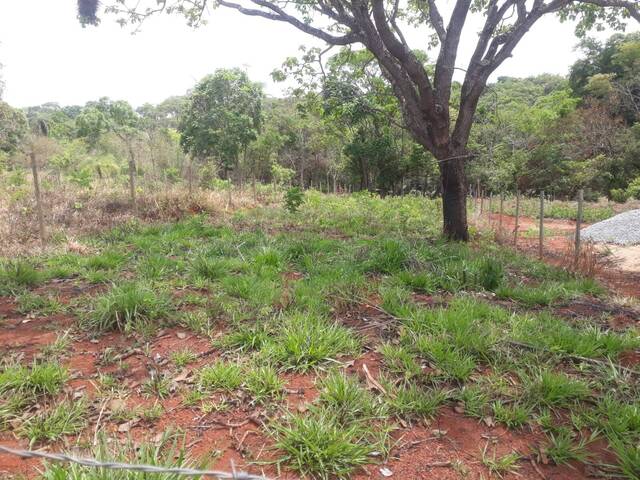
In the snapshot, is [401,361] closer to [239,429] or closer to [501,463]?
[501,463]

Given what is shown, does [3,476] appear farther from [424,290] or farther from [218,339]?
[424,290]

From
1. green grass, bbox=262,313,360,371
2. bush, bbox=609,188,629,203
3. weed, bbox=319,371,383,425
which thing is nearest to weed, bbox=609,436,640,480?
weed, bbox=319,371,383,425

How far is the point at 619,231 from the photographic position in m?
10.6

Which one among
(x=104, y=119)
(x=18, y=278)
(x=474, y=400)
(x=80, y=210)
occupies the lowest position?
(x=474, y=400)

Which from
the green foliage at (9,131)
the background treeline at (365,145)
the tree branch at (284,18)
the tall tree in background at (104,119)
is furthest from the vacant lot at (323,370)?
the tall tree in background at (104,119)

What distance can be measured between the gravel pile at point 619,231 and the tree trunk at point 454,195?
446cm

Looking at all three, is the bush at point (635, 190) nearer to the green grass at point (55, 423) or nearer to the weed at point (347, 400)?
the weed at point (347, 400)

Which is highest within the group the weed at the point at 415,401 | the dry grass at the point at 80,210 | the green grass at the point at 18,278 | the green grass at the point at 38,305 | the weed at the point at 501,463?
the dry grass at the point at 80,210

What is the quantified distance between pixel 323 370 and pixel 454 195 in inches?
216

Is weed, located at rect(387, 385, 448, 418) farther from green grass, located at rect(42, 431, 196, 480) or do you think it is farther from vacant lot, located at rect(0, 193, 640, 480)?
green grass, located at rect(42, 431, 196, 480)

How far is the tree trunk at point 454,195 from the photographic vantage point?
7289mm

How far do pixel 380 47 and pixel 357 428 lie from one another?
21.8ft

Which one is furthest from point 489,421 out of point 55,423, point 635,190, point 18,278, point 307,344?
point 635,190

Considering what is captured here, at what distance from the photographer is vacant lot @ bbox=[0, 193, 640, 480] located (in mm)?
2174
